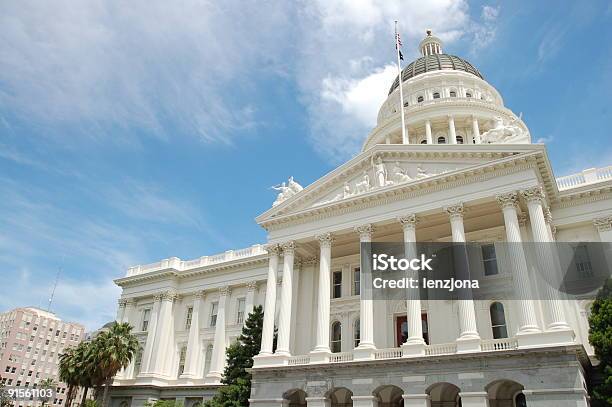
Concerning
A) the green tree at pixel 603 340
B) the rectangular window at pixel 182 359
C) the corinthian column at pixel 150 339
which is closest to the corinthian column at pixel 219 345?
the rectangular window at pixel 182 359

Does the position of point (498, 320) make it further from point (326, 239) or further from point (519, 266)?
point (326, 239)

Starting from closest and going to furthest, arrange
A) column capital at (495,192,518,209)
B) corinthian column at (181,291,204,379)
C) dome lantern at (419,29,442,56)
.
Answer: column capital at (495,192,518,209)
corinthian column at (181,291,204,379)
dome lantern at (419,29,442,56)

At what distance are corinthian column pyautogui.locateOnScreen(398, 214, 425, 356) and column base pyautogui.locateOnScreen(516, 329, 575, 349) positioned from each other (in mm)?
4986

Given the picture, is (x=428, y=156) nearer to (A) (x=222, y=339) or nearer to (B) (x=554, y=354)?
(B) (x=554, y=354)

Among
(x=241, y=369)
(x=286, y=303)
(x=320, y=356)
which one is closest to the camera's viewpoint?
(x=320, y=356)

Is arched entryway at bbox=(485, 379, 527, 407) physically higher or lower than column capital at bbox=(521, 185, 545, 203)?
lower

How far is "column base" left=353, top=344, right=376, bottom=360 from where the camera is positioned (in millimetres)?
26891

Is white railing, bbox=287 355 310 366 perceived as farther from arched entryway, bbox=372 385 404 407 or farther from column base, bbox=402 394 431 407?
column base, bbox=402 394 431 407

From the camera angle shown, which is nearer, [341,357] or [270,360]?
[341,357]

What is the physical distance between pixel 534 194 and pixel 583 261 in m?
6.88

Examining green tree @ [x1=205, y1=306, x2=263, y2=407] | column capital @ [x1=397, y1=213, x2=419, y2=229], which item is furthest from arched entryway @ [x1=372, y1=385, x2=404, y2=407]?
column capital @ [x1=397, y1=213, x2=419, y2=229]

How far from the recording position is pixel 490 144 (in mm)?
27672

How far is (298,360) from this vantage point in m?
29.9

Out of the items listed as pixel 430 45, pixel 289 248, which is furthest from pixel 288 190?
pixel 430 45
